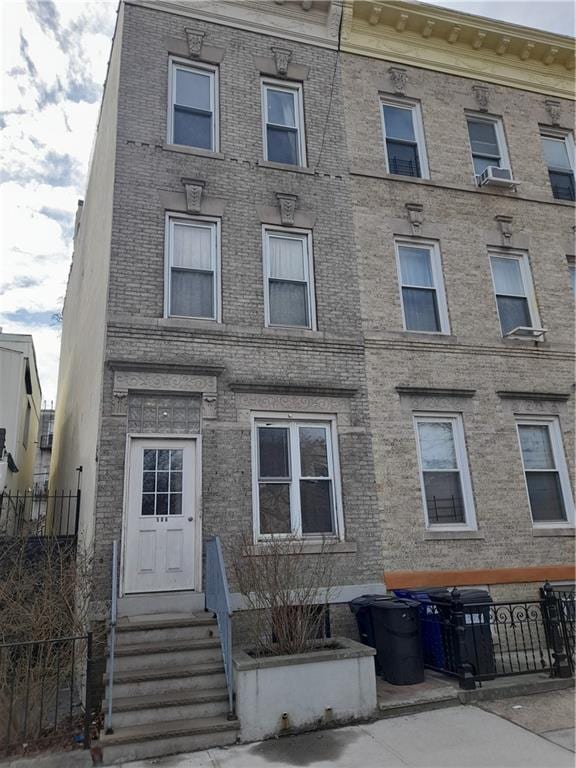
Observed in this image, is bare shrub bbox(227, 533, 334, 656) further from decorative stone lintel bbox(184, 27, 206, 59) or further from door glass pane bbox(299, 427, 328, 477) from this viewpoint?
decorative stone lintel bbox(184, 27, 206, 59)

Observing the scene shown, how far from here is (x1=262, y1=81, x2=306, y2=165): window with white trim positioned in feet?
35.2

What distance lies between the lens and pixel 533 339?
1080 centimetres

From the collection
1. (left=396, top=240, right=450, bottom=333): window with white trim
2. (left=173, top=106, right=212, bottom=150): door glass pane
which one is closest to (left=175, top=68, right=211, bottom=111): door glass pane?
(left=173, top=106, right=212, bottom=150): door glass pane

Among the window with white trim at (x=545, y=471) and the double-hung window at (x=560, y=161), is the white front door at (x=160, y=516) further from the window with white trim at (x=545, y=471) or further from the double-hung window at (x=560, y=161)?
the double-hung window at (x=560, y=161)

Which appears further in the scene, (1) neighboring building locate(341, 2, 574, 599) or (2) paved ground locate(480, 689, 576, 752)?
(1) neighboring building locate(341, 2, 574, 599)

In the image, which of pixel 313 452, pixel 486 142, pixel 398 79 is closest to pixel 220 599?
pixel 313 452

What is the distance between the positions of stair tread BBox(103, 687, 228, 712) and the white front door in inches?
70.7

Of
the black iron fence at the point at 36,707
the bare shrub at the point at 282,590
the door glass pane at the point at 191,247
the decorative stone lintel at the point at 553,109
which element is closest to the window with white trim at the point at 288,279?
the door glass pane at the point at 191,247

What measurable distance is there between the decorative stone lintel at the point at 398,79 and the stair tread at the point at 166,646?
11042mm

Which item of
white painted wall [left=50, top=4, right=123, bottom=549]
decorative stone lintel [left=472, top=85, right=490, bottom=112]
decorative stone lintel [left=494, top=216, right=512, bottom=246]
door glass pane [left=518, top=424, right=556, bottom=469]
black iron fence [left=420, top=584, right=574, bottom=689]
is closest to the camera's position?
black iron fence [left=420, top=584, right=574, bottom=689]

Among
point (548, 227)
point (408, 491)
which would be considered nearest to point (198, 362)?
point (408, 491)

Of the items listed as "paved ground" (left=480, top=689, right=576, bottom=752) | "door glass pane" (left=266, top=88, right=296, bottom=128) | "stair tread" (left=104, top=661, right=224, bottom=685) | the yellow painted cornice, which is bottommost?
"paved ground" (left=480, top=689, right=576, bottom=752)

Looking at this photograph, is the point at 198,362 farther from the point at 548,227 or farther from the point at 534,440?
the point at 548,227

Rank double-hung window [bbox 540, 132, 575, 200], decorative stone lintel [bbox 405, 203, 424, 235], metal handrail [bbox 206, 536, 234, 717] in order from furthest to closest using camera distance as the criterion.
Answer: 1. double-hung window [bbox 540, 132, 575, 200]
2. decorative stone lintel [bbox 405, 203, 424, 235]
3. metal handrail [bbox 206, 536, 234, 717]
